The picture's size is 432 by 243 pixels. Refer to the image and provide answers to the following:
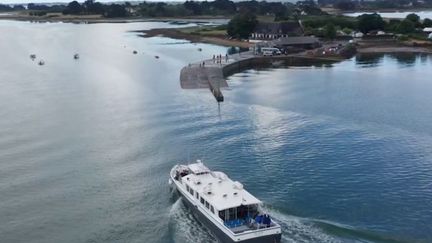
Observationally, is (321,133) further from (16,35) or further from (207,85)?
(16,35)

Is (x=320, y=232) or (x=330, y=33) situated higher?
(x=330, y=33)

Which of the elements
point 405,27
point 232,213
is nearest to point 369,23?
point 405,27

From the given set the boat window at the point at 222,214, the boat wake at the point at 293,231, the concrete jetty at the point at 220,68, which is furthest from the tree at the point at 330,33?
the boat window at the point at 222,214

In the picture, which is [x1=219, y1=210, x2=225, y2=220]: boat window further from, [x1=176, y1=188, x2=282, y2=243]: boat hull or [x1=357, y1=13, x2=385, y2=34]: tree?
[x1=357, y1=13, x2=385, y2=34]: tree

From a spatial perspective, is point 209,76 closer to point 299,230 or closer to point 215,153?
point 215,153

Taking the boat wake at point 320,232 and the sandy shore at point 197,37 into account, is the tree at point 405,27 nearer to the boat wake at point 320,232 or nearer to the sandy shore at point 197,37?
the sandy shore at point 197,37

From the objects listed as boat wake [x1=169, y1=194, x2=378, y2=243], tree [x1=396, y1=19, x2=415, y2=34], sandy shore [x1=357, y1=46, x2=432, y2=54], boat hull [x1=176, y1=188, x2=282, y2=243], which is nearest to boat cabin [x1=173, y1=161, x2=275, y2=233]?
boat hull [x1=176, y1=188, x2=282, y2=243]

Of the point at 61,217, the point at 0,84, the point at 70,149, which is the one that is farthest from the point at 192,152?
the point at 0,84
